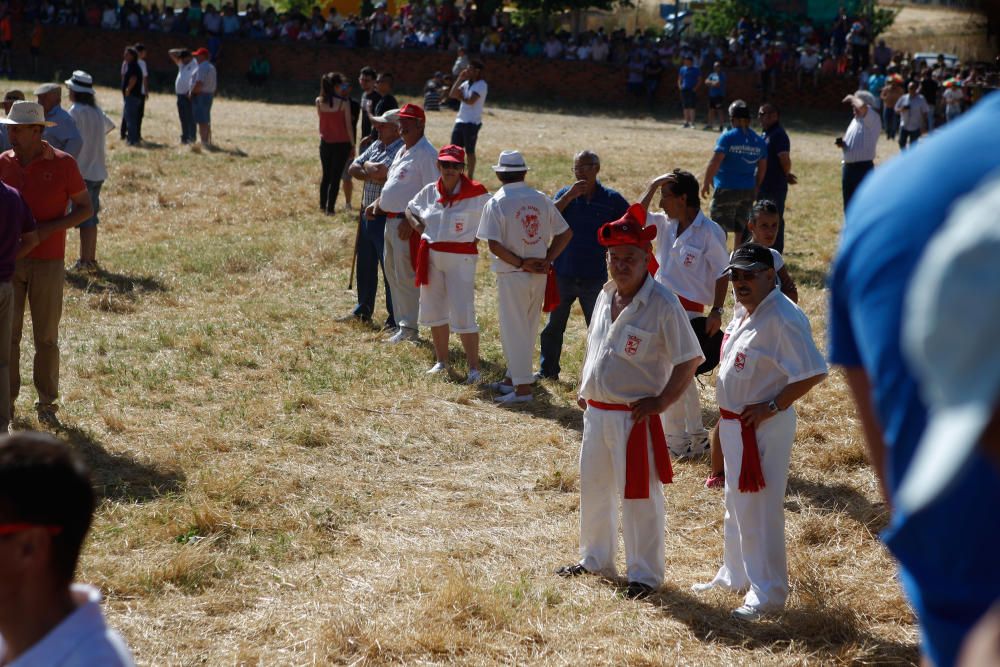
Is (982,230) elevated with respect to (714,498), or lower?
elevated

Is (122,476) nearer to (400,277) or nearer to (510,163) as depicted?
(510,163)

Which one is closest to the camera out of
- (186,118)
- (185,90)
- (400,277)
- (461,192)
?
(461,192)

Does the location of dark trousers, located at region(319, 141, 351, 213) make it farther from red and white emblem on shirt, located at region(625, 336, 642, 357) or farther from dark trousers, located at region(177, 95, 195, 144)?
red and white emblem on shirt, located at region(625, 336, 642, 357)

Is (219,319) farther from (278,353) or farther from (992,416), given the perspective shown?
(992,416)

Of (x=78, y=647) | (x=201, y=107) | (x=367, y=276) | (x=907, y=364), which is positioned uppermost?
(x=907, y=364)

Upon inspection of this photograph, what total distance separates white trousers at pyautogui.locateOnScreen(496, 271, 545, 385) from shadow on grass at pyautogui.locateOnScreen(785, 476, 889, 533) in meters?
2.70

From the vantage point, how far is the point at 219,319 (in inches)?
503

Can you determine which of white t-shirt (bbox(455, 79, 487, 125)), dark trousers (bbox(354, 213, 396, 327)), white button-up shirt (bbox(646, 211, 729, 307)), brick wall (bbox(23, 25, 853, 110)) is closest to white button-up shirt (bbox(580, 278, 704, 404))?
white button-up shirt (bbox(646, 211, 729, 307))

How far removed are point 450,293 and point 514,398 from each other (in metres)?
1.20

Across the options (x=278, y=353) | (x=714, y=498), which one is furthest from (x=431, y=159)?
(x=714, y=498)

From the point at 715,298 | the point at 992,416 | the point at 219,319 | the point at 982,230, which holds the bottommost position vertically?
the point at 219,319

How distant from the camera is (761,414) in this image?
6102mm

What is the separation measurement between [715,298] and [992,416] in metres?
7.73

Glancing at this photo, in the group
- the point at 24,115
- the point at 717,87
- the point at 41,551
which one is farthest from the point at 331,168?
the point at 717,87
